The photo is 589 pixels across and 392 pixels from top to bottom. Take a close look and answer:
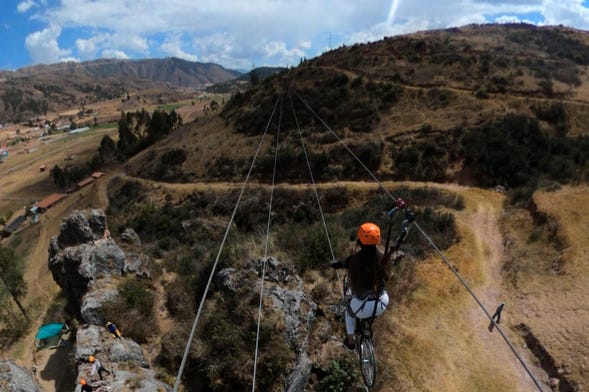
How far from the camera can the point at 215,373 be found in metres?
10.4

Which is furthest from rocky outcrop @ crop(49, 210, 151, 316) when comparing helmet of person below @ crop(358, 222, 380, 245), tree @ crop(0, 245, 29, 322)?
helmet of person below @ crop(358, 222, 380, 245)

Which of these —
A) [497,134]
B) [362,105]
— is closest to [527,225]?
[497,134]

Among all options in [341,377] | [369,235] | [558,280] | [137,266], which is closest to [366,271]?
[369,235]

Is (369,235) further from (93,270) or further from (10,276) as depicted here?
(10,276)

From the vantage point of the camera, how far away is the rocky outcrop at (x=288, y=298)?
1021 centimetres

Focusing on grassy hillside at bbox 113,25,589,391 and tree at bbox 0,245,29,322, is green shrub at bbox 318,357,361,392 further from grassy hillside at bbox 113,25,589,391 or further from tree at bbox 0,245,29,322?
tree at bbox 0,245,29,322

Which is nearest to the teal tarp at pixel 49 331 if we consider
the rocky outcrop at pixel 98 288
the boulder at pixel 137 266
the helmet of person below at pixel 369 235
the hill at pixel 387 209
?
the rocky outcrop at pixel 98 288

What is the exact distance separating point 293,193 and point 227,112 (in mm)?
32896

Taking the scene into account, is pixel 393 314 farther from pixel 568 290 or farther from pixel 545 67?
pixel 545 67

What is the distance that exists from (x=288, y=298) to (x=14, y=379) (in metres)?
8.30

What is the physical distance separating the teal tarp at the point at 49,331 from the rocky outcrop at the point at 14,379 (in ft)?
19.4

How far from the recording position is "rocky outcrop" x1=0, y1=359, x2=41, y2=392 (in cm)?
952

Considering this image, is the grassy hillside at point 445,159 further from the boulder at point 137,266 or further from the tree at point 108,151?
the tree at point 108,151

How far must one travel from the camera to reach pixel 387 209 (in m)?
24.1
